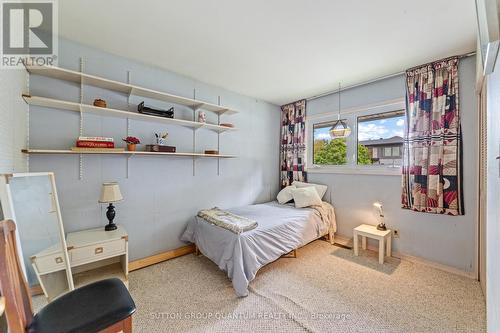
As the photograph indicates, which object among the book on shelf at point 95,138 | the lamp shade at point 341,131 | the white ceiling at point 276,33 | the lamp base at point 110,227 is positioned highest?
the white ceiling at point 276,33

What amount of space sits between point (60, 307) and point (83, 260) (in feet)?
2.97

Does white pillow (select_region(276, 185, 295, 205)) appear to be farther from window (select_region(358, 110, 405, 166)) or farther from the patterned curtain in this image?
window (select_region(358, 110, 405, 166))

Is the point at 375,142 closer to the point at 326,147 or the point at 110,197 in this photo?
the point at 326,147

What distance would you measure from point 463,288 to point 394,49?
2.58 meters

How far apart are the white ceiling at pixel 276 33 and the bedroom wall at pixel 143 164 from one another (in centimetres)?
24

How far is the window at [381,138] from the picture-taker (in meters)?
2.85

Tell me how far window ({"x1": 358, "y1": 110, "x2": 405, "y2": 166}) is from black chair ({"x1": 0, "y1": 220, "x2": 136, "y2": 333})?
3303 mm

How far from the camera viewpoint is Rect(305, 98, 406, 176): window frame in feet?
9.45

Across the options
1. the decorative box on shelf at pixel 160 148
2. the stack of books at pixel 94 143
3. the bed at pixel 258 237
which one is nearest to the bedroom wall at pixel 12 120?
the stack of books at pixel 94 143

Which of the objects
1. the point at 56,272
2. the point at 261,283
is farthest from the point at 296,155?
the point at 56,272

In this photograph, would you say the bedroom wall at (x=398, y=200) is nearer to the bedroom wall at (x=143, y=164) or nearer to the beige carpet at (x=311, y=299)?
the beige carpet at (x=311, y=299)

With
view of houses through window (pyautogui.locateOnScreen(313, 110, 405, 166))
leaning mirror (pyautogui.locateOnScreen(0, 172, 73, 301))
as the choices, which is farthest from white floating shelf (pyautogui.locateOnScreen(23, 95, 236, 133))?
view of houses through window (pyautogui.locateOnScreen(313, 110, 405, 166))

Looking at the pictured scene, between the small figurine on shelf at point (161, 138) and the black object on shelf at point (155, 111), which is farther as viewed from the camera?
the small figurine on shelf at point (161, 138)

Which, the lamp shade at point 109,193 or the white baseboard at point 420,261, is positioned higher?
the lamp shade at point 109,193
